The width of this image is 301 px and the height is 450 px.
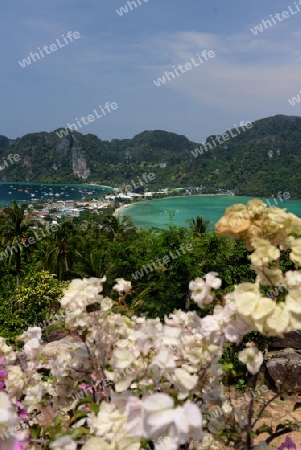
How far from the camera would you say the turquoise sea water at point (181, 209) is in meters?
77.4

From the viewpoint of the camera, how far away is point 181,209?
331 feet

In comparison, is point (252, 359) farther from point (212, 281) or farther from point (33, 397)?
point (33, 397)

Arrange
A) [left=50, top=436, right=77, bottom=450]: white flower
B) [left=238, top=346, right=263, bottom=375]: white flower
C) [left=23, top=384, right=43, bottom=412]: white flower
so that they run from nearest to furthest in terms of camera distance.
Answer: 1. [left=50, top=436, right=77, bottom=450]: white flower
2. [left=238, top=346, right=263, bottom=375]: white flower
3. [left=23, top=384, right=43, bottom=412]: white flower

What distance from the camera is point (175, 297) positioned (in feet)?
43.3

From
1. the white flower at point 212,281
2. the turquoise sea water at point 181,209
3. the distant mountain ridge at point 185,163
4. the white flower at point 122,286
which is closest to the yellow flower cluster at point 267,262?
the white flower at point 212,281

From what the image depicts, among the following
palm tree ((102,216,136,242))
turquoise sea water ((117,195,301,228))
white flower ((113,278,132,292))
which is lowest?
turquoise sea water ((117,195,301,228))

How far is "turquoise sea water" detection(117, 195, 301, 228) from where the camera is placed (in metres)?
77.4

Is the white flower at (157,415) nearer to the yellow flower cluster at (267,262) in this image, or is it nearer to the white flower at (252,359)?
the yellow flower cluster at (267,262)

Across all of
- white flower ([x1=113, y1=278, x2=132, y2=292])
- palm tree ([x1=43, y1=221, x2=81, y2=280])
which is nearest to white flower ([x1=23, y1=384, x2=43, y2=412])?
white flower ([x1=113, y1=278, x2=132, y2=292])

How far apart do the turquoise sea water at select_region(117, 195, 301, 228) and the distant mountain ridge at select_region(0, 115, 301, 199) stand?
12.0 m

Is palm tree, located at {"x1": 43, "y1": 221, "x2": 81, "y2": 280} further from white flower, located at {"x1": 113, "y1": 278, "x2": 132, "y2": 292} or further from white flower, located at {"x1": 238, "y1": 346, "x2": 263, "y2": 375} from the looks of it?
white flower, located at {"x1": 238, "y1": 346, "x2": 263, "y2": 375}

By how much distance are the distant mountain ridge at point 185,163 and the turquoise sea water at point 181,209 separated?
1202 cm

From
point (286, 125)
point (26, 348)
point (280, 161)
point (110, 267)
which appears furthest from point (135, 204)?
point (286, 125)

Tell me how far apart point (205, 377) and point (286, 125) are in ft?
696
